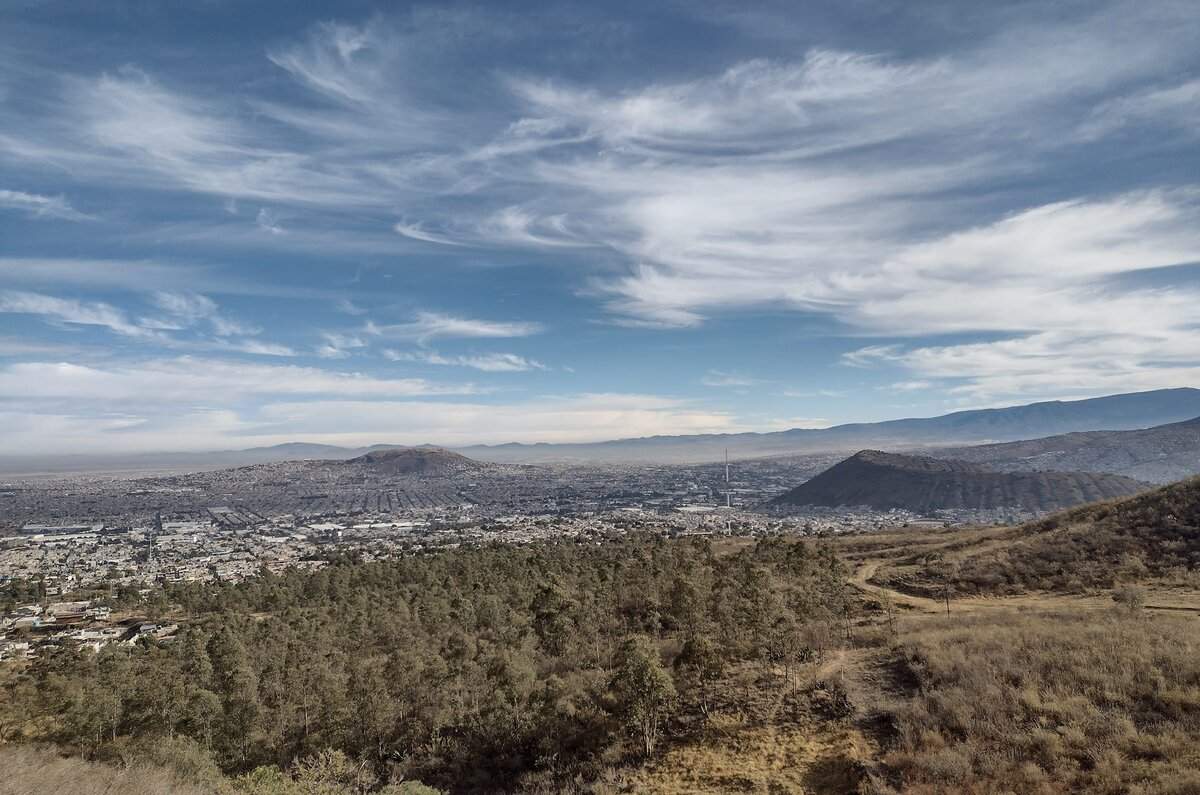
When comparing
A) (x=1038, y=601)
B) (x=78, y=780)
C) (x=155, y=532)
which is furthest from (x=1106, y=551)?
(x=155, y=532)

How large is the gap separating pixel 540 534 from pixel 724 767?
3727 inches

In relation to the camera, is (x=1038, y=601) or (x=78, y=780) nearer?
(x=78, y=780)

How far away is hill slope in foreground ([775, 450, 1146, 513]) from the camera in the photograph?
136125 millimetres

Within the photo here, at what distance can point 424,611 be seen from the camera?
131 ft

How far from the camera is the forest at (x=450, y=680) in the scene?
66.1 feet

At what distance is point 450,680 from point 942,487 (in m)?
163

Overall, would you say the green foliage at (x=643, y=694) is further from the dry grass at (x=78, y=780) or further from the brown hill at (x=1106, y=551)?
the brown hill at (x=1106, y=551)

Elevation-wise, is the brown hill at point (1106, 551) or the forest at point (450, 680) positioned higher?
the brown hill at point (1106, 551)

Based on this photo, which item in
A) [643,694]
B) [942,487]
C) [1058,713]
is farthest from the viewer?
[942,487]

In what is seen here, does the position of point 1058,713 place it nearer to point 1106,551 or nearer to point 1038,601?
point 1038,601

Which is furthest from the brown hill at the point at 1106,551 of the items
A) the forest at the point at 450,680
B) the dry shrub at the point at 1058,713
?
the dry shrub at the point at 1058,713

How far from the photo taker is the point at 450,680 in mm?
27047

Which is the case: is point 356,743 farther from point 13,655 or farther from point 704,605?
point 13,655

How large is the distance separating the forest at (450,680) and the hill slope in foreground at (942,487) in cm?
12414
